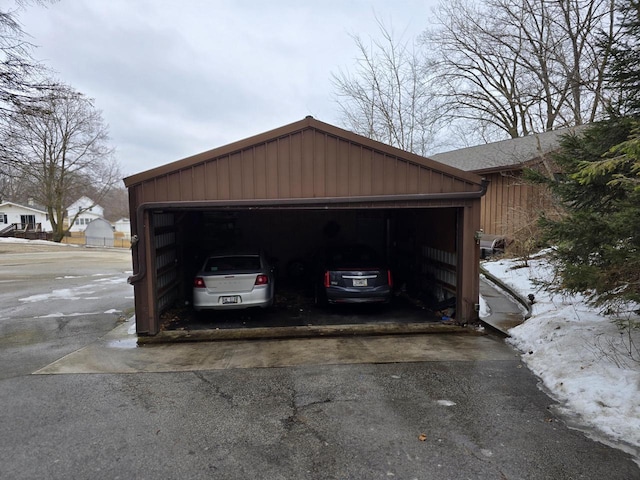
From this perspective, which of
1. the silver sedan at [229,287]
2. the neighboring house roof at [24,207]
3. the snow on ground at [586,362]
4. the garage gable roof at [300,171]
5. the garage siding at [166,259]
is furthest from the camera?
the neighboring house roof at [24,207]

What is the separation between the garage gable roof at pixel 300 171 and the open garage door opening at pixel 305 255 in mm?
519

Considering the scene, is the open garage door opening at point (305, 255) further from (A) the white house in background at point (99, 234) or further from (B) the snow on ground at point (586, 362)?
(A) the white house in background at point (99, 234)

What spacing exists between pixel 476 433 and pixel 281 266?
426 inches

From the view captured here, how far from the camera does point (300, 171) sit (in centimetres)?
711

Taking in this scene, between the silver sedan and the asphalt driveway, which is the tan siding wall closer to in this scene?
the asphalt driveway

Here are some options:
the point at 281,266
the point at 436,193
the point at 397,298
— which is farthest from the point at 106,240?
the point at 436,193

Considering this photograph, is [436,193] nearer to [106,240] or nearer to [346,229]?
[346,229]

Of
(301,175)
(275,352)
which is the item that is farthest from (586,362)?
(301,175)

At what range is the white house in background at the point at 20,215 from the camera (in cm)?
5481

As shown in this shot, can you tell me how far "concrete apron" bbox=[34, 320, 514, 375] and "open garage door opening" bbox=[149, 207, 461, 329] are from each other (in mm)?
1162

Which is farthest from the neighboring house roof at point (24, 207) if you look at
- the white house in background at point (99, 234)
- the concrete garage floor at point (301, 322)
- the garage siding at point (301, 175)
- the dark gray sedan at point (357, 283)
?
the dark gray sedan at point (357, 283)

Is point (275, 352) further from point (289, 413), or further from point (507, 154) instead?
point (507, 154)

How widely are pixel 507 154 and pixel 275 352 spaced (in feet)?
47.2

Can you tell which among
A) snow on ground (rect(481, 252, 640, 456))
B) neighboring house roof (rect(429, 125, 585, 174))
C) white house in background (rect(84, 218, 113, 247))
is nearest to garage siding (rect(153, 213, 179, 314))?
snow on ground (rect(481, 252, 640, 456))
